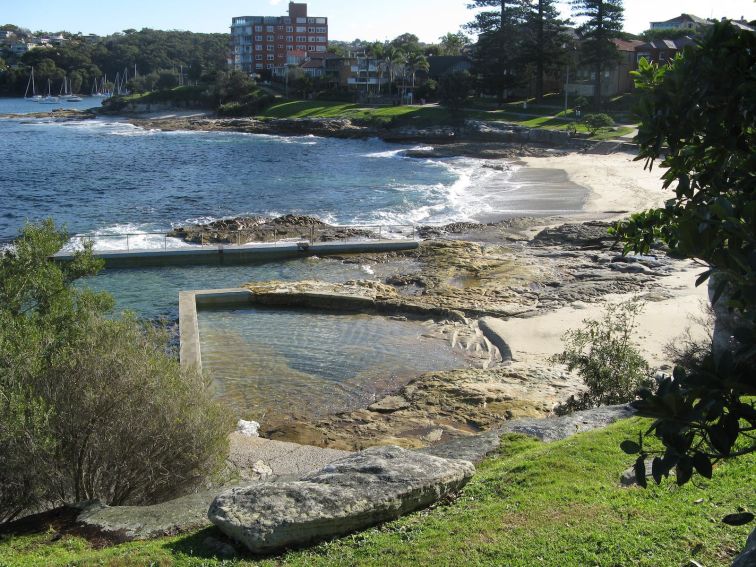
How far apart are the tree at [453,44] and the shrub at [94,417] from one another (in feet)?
Answer: 457

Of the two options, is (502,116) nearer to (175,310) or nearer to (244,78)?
(244,78)

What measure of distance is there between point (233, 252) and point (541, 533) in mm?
27738

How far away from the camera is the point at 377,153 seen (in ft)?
257

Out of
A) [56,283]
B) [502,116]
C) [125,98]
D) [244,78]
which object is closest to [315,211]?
[56,283]

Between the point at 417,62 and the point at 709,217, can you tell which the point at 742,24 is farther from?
the point at 417,62

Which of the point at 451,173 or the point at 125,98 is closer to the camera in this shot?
the point at 451,173

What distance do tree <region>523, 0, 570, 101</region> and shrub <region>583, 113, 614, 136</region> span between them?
17.1m

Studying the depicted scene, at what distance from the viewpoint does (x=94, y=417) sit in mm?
10531

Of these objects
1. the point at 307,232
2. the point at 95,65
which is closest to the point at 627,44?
the point at 307,232

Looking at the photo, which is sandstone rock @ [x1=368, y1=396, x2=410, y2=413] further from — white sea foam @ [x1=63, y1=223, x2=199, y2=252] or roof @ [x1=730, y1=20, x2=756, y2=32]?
white sea foam @ [x1=63, y1=223, x2=199, y2=252]

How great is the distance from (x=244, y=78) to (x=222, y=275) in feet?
337

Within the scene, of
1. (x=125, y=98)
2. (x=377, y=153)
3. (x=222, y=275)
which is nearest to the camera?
(x=222, y=275)

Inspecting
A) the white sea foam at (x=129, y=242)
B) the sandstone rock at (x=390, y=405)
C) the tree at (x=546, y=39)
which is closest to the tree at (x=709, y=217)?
the sandstone rock at (x=390, y=405)

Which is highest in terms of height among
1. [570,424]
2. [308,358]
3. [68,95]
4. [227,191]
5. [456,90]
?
[68,95]
